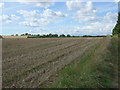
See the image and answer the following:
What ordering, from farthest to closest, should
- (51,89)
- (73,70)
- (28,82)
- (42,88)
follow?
(73,70) < (28,82) < (42,88) < (51,89)

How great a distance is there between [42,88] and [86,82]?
5.12 ft

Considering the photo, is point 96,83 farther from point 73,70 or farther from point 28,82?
point 28,82

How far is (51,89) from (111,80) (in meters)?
3.19

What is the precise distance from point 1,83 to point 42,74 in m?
2.14

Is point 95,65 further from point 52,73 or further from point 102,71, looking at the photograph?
point 52,73

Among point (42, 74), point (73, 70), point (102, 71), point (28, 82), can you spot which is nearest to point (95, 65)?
point (102, 71)

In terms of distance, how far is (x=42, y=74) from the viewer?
34.1ft

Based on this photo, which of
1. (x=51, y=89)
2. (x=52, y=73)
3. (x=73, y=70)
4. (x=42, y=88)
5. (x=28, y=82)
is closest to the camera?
(x=51, y=89)

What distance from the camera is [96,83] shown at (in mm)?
8148

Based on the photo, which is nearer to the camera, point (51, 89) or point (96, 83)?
point (51, 89)

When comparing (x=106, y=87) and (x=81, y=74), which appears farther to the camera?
(x=81, y=74)

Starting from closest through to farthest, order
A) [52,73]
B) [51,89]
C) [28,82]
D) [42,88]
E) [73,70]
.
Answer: [51,89] → [42,88] → [28,82] → [73,70] → [52,73]

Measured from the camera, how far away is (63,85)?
24.7ft

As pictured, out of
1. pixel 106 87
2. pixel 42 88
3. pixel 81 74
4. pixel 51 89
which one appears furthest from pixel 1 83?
pixel 106 87
